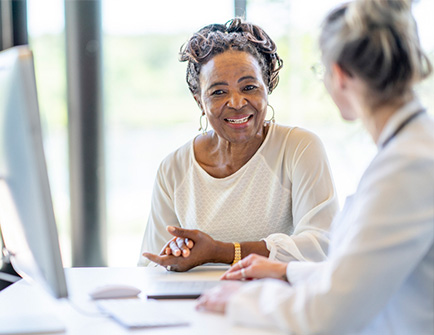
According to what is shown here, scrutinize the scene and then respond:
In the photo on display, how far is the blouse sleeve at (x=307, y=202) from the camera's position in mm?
1995

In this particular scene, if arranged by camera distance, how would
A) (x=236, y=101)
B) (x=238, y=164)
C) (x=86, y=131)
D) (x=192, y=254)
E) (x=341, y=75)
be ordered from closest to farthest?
(x=341, y=75) < (x=192, y=254) < (x=236, y=101) < (x=238, y=164) < (x=86, y=131)

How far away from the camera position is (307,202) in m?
2.18

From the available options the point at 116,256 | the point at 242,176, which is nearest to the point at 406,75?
the point at 242,176

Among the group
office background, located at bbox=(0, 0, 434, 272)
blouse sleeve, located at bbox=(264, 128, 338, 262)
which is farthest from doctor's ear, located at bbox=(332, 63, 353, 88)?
office background, located at bbox=(0, 0, 434, 272)

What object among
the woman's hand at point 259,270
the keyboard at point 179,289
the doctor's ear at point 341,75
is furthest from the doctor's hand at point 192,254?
the doctor's ear at point 341,75

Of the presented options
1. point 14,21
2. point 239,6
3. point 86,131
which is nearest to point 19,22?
point 14,21

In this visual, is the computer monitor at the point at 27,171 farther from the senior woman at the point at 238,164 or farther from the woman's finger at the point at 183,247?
the senior woman at the point at 238,164

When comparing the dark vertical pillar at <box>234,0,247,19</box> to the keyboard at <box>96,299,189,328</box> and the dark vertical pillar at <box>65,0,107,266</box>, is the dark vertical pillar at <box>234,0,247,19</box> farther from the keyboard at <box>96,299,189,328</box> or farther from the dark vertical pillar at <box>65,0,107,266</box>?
the keyboard at <box>96,299,189,328</box>

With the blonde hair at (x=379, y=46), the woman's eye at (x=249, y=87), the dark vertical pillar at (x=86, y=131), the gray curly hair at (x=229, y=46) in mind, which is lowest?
the dark vertical pillar at (x=86, y=131)

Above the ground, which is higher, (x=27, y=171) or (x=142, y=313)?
(x=27, y=171)

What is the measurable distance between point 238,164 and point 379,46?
4.16 ft

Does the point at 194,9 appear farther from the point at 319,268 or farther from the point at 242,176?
the point at 319,268

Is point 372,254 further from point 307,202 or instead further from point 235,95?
point 235,95

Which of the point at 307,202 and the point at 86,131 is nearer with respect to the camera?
the point at 307,202
